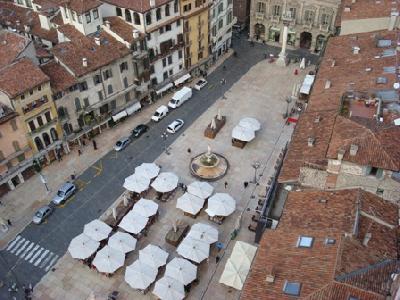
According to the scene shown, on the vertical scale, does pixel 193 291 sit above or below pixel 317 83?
below

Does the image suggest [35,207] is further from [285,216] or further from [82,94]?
[285,216]

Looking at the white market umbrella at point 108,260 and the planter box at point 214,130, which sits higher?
the white market umbrella at point 108,260

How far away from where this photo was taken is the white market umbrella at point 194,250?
2114 inches

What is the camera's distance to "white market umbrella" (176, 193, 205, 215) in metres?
60.3

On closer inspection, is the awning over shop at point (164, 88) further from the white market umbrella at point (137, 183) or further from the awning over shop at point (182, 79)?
the white market umbrella at point (137, 183)

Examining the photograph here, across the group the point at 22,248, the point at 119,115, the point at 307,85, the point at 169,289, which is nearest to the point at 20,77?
the point at 119,115

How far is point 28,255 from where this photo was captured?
189 ft

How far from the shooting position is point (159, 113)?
79.2 metres

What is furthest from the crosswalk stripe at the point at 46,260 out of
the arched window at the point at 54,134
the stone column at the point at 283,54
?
the stone column at the point at 283,54

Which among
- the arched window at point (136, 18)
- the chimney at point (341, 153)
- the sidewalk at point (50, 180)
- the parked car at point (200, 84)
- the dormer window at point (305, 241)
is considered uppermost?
the chimney at point (341, 153)

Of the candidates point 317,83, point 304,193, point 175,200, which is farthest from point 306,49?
point 304,193

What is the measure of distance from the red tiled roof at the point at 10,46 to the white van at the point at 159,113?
2469 cm

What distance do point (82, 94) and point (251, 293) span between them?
46.2 metres

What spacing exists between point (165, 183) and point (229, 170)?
11.4 meters
